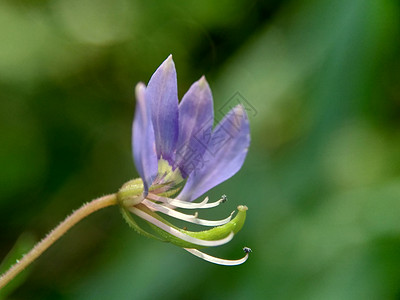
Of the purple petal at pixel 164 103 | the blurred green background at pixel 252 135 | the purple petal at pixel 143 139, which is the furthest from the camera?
the blurred green background at pixel 252 135

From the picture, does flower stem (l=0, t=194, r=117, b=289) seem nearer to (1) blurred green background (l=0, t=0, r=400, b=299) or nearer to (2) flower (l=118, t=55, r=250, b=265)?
(2) flower (l=118, t=55, r=250, b=265)

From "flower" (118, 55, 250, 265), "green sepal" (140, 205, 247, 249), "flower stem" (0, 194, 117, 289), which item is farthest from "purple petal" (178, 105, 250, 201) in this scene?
"flower stem" (0, 194, 117, 289)

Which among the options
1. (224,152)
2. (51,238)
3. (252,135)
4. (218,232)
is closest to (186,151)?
(224,152)

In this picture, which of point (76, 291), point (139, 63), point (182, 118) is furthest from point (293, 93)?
point (182, 118)

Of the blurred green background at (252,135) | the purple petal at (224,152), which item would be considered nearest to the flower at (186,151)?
the purple petal at (224,152)

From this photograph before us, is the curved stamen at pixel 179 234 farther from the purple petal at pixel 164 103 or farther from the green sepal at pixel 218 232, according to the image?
the purple petal at pixel 164 103
